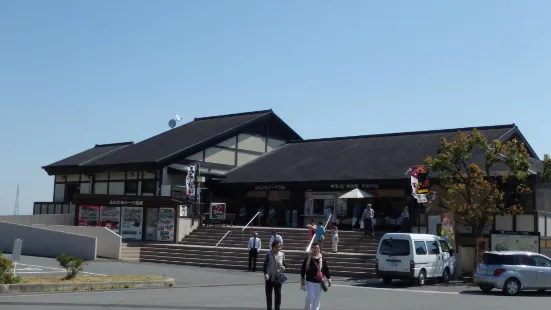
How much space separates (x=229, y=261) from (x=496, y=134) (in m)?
14.6

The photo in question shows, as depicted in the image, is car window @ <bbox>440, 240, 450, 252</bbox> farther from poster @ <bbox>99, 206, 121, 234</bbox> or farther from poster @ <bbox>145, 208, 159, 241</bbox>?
poster @ <bbox>99, 206, 121, 234</bbox>

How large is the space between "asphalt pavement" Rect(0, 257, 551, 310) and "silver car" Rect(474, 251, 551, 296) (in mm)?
355

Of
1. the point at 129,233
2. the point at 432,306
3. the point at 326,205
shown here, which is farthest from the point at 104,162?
the point at 432,306

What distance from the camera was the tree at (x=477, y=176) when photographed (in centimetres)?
2645

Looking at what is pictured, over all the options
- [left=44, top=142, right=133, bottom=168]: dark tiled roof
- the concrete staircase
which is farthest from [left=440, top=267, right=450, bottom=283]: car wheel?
[left=44, top=142, right=133, bottom=168]: dark tiled roof

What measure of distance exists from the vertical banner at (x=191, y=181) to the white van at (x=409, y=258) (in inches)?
563

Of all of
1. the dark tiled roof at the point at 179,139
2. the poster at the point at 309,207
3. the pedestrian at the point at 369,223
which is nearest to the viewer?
the pedestrian at the point at 369,223

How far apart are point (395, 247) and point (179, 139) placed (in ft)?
71.4

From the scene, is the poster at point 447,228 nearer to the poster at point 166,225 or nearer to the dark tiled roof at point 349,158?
the dark tiled roof at point 349,158

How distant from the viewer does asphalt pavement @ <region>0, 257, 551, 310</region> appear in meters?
15.9

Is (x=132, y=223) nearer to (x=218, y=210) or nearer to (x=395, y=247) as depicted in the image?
(x=218, y=210)

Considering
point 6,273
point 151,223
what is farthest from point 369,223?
point 6,273

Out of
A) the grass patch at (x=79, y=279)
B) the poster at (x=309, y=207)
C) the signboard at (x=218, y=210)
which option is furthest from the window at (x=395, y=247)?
the signboard at (x=218, y=210)

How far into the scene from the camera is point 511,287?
20797 mm
